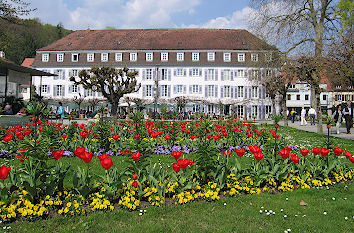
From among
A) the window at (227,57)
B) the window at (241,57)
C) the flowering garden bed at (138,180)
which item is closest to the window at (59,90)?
the window at (227,57)

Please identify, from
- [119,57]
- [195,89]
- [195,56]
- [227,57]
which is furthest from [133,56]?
[227,57]

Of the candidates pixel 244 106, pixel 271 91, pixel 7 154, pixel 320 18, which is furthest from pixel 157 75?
pixel 7 154

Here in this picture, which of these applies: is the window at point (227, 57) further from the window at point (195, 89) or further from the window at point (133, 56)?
the window at point (133, 56)

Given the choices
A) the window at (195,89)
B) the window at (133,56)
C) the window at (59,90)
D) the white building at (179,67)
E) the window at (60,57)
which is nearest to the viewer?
the white building at (179,67)

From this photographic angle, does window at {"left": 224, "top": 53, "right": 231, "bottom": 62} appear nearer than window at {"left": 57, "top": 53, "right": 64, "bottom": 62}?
Yes

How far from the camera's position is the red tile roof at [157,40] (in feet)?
145

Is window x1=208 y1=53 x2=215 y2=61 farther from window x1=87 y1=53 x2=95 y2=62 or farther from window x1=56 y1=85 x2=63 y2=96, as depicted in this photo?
window x1=56 y1=85 x2=63 y2=96

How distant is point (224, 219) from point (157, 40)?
4357 centimetres

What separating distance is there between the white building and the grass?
3751cm

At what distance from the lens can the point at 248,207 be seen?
4.36 metres

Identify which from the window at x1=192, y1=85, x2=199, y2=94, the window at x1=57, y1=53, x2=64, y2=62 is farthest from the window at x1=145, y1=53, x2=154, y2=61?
the window at x1=57, y1=53, x2=64, y2=62

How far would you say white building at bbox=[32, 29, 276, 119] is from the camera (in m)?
A: 43.3

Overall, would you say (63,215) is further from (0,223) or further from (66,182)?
(66,182)

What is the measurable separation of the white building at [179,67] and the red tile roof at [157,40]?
0.47 ft
